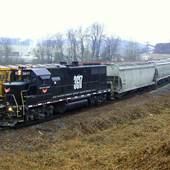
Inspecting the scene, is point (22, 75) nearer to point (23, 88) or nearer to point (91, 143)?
point (23, 88)

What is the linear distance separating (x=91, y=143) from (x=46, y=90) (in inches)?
279

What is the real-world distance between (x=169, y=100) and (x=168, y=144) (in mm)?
20004

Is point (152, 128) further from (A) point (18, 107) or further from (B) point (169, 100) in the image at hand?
(B) point (169, 100)

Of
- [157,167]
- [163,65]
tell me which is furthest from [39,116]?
[163,65]

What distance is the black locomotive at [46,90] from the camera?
770 inches

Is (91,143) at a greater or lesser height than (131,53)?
lesser

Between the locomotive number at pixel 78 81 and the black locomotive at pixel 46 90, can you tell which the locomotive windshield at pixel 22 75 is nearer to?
the black locomotive at pixel 46 90

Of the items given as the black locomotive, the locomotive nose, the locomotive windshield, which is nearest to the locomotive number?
the black locomotive

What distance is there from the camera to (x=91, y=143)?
48.9 feet

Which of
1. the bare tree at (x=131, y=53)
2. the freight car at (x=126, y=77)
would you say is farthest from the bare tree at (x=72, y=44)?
the freight car at (x=126, y=77)

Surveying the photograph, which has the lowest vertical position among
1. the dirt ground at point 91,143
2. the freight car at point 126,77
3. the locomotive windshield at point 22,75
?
the dirt ground at point 91,143

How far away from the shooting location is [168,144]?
10.7 metres

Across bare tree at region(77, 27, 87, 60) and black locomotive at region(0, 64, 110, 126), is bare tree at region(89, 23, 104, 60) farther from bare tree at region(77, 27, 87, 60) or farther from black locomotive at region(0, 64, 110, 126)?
black locomotive at region(0, 64, 110, 126)

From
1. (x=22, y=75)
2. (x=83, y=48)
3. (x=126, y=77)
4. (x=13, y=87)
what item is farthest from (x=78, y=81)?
(x=83, y=48)
